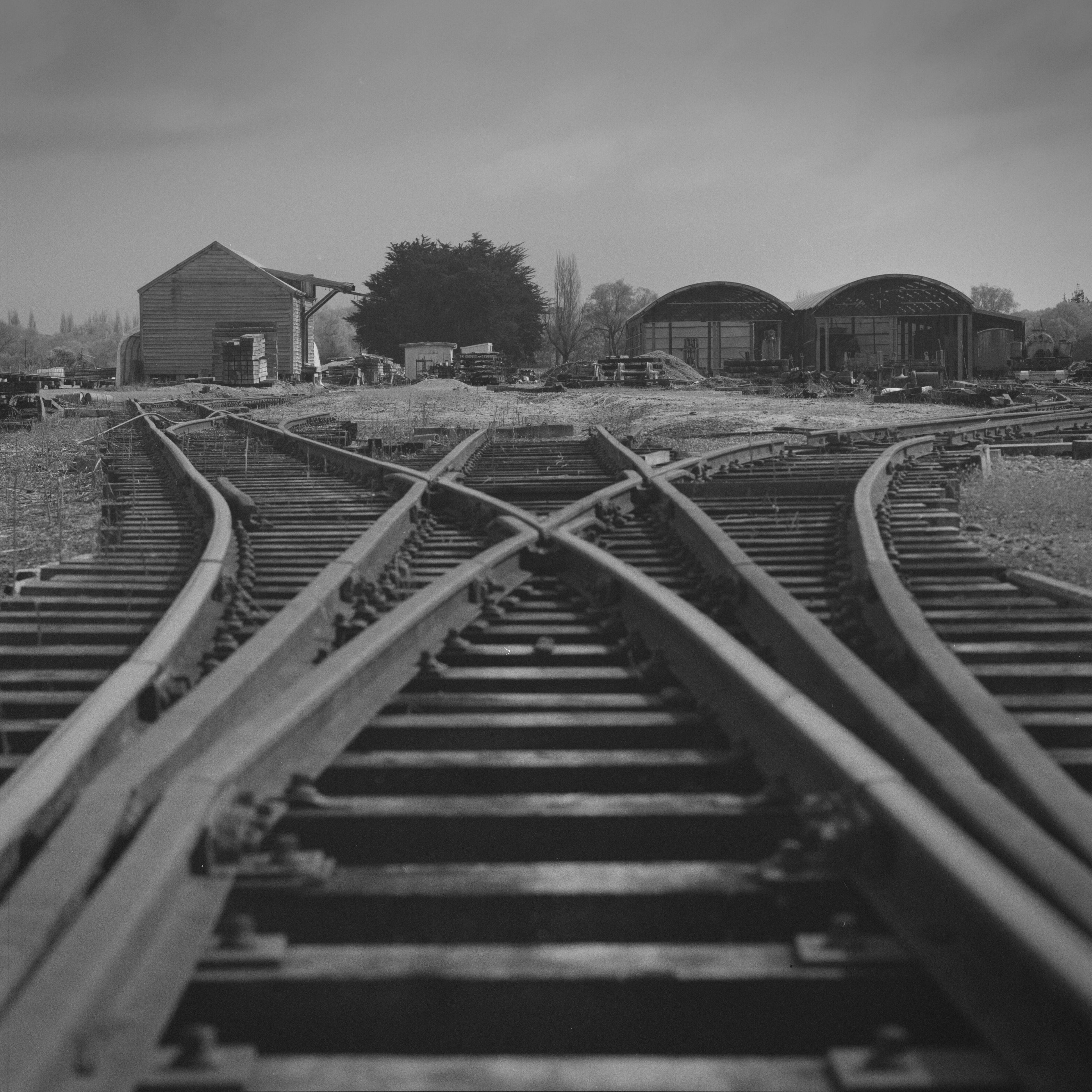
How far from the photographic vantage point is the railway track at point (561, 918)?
198 cm

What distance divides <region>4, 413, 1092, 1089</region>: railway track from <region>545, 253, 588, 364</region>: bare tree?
3378 inches

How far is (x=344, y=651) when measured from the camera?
12.7 feet

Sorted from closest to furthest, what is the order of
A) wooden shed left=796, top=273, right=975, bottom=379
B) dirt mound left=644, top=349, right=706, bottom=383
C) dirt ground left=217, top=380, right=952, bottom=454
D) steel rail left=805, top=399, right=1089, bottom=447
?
steel rail left=805, top=399, right=1089, bottom=447 → dirt ground left=217, top=380, right=952, bottom=454 → dirt mound left=644, top=349, right=706, bottom=383 → wooden shed left=796, top=273, right=975, bottom=379

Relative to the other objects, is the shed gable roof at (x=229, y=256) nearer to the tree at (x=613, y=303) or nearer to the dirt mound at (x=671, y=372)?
the dirt mound at (x=671, y=372)

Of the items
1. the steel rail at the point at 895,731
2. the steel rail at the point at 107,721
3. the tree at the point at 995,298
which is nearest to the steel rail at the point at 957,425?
the steel rail at the point at 895,731

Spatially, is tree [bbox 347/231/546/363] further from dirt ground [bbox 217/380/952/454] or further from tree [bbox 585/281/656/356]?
dirt ground [bbox 217/380/952/454]

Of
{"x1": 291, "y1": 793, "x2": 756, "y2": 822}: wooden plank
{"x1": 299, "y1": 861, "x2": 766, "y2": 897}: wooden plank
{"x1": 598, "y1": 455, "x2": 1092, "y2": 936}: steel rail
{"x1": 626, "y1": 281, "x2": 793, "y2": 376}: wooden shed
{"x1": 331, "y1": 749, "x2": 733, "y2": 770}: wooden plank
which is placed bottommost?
{"x1": 299, "y1": 861, "x2": 766, "y2": 897}: wooden plank

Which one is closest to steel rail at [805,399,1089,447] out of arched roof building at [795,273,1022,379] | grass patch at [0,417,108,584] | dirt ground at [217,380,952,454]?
dirt ground at [217,380,952,454]

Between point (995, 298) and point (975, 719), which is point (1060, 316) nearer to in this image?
point (995, 298)

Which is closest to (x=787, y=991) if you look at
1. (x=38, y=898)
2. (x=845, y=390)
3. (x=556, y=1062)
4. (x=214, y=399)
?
(x=556, y=1062)

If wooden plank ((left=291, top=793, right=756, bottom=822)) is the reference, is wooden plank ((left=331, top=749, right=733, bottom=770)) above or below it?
above

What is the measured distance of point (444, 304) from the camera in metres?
76.3

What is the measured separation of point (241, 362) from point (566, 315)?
1957 inches

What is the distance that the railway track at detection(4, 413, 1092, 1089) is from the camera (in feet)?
6.49
